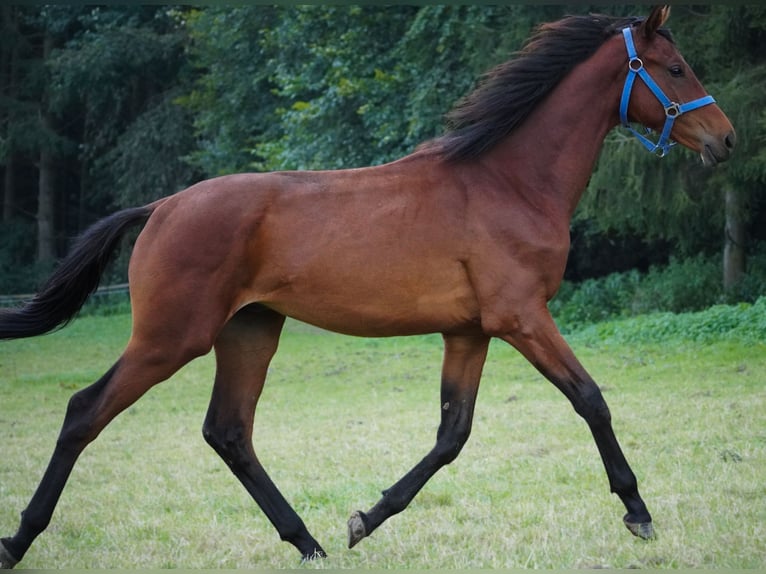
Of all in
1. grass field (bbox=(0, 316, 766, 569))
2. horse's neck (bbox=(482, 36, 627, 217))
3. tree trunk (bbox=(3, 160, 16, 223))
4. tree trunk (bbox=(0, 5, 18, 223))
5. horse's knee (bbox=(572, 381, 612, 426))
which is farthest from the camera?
tree trunk (bbox=(3, 160, 16, 223))

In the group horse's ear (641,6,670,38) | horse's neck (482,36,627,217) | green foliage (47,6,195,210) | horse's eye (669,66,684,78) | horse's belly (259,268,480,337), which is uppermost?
horse's ear (641,6,670,38)

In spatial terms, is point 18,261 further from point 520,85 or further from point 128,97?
point 520,85

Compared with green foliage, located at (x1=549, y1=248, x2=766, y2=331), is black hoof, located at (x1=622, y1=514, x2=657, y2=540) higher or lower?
higher

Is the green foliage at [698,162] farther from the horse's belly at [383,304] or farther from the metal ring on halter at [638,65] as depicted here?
the horse's belly at [383,304]

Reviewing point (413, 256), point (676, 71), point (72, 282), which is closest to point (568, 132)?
point (676, 71)

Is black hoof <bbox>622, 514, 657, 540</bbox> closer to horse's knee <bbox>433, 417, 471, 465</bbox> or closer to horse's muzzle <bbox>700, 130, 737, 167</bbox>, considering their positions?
horse's knee <bbox>433, 417, 471, 465</bbox>

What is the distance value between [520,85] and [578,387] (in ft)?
5.13

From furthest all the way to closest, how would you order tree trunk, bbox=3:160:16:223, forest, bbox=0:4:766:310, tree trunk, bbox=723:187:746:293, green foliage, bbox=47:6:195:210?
tree trunk, bbox=3:160:16:223, green foliage, bbox=47:6:195:210, tree trunk, bbox=723:187:746:293, forest, bbox=0:4:766:310

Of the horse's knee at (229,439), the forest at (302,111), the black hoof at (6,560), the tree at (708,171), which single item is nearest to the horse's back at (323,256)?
A: the horse's knee at (229,439)

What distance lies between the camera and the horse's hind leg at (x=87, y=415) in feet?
15.3

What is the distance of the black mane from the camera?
503cm

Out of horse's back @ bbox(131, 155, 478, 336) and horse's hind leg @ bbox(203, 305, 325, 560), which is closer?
horse's back @ bbox(131, 155, 478, 336)

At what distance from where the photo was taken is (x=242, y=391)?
513cm

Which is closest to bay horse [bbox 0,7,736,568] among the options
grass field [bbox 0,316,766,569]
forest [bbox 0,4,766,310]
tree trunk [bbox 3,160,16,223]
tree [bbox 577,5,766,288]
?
grass field [bbox 0,316,766,569]
